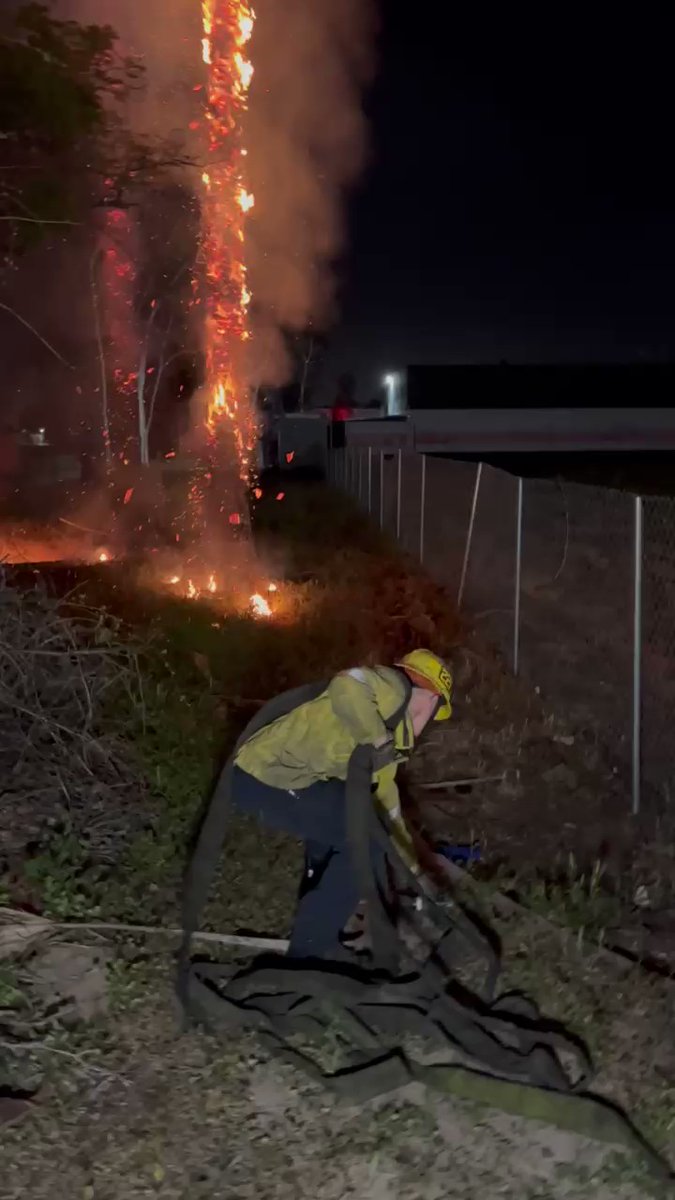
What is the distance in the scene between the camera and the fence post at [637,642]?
19.2 feet

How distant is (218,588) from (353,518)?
6833 millimetres

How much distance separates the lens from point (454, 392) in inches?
1847

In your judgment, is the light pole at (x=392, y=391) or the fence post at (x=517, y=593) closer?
the fence post at (x=517, y=593)

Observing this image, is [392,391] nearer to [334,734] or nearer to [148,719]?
[148,719]

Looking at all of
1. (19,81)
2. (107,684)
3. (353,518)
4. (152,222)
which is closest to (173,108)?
(19,81)

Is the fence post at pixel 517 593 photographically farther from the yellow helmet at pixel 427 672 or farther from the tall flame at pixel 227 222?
the yellow helmet at pixel 427 672

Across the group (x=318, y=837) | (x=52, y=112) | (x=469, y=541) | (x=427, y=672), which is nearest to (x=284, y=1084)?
(x=318, y=837)

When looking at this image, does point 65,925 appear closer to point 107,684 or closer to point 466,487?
point 107,684

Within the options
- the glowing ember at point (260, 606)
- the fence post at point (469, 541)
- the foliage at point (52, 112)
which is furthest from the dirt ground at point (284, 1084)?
the glowing ember at point (260, 606)

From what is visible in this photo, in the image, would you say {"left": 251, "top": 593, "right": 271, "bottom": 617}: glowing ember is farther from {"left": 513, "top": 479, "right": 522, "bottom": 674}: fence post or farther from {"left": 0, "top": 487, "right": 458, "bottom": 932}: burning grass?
{"left": 513, "top": 479, "right": 522, "bottom": 674}: fence post

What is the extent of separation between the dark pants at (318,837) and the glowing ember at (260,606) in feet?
22.7

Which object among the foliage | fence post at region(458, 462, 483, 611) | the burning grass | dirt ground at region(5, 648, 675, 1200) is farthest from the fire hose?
fence post at region(458, 462, 483, 611)

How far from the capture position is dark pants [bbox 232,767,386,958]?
406 cm

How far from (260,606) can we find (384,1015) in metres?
7.91
